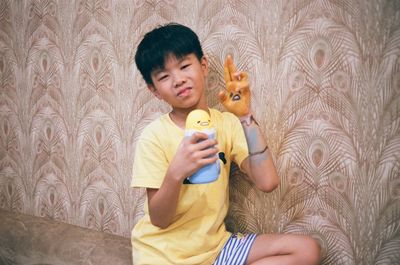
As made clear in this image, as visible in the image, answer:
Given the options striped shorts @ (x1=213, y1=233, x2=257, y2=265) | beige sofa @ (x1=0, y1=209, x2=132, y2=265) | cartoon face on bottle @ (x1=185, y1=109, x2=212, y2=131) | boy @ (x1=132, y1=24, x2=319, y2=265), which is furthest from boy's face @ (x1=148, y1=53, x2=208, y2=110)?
beige sofa @ (x1=0, y1=209, x2=132, y2=265)

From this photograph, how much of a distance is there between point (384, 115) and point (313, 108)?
182 millimetres

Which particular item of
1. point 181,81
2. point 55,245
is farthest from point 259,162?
point 55,245

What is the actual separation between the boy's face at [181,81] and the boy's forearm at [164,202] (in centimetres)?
22

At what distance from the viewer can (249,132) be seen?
916 mm

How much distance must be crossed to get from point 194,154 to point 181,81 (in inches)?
8.6

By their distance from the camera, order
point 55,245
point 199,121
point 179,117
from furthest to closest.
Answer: point 55,245
point 179,117
point 199,121

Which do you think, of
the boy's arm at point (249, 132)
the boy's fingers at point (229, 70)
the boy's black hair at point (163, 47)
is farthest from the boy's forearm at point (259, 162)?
the boy's black hair at point (163, 47)

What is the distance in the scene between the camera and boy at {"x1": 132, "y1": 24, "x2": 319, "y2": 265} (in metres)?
0.83

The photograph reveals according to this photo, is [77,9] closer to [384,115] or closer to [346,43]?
[346,43]

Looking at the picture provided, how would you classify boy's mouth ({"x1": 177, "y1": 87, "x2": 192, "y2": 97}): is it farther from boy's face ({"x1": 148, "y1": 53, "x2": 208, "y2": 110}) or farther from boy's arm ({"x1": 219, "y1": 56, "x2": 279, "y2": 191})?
boy's arm ({"x1": 219, "y1": 56, "x2": 279, "y2": 191})

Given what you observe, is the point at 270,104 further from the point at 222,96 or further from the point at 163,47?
the point at 163,47

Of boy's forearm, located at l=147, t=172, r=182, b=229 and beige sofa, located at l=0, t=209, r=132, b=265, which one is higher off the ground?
boy's forearm, located at l=147, t=172, r=182, b=229

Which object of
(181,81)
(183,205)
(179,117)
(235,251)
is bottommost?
(235,251)

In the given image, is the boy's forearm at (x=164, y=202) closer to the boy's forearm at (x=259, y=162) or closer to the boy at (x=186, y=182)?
the boy at (x=186, y=182)
